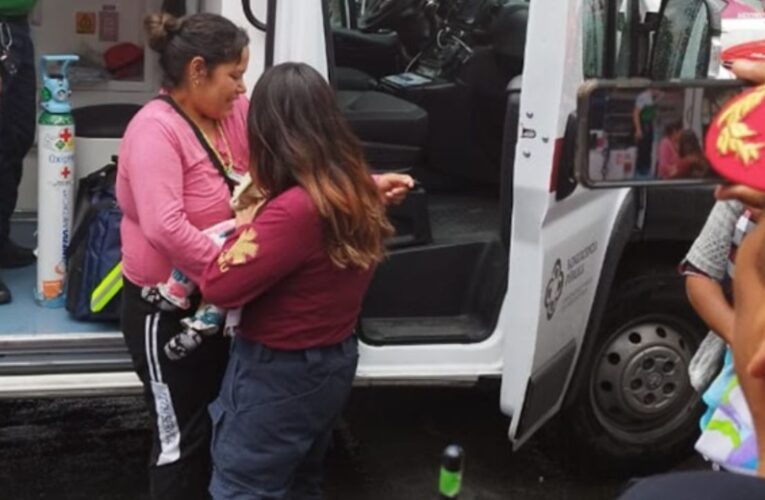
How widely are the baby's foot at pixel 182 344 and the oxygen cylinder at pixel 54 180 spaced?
1.10 m

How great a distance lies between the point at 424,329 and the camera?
14.0ft

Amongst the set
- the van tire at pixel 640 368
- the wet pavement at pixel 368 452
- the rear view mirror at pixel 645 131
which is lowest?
the wet pavement at pixel 368 452

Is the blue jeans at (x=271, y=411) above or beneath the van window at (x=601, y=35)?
beneath

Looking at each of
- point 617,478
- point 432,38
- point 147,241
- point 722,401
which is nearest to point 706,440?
point 722,401

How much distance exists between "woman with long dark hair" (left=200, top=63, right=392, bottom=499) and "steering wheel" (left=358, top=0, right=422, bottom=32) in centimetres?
226

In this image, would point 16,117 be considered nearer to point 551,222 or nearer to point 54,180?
point 54,180

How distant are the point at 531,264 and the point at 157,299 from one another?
3.52 ft

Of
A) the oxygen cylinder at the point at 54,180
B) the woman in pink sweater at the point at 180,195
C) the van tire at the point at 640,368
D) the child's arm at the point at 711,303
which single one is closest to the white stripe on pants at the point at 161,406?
the woman in pink sweater at the point at 180,195

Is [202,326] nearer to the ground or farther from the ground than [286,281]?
nearer to the ground

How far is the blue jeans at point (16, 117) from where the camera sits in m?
4.71

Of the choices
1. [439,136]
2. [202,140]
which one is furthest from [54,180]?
[439,136]

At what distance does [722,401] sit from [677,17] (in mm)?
2127

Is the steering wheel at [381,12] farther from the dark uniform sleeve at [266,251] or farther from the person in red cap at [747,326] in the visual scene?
the person in red cap at [747,326]

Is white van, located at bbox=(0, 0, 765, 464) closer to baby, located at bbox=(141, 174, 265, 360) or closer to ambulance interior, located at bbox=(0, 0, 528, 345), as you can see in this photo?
ambulance interior, located at bbox=(0, 0, 528, 345)
